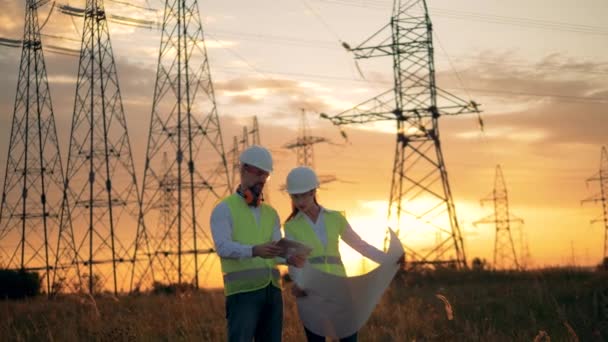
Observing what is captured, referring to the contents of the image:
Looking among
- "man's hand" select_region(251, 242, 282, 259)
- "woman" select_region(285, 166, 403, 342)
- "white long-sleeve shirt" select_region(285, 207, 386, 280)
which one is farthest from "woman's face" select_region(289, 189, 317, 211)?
"man's hand" select_region(251, 242, 282, 259)

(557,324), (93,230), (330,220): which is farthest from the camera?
(93,230)

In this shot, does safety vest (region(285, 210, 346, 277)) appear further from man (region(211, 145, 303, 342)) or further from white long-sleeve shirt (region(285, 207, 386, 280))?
man (region(211, 145, 303, 342))

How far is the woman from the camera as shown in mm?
7566

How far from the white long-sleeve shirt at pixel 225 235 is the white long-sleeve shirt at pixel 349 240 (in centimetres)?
63

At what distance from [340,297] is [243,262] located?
970mm

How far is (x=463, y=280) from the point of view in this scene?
24688 millimetres

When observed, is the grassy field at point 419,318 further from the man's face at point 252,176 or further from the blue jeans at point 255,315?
the man's face at point 252,176

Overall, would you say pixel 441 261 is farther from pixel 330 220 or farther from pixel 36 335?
pixel 330 220

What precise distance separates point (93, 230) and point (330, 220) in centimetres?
3042

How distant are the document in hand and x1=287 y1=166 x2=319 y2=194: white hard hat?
2.09 ft

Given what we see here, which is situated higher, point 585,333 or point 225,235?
point 225,235

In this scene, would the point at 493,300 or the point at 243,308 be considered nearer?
the point at 243,308

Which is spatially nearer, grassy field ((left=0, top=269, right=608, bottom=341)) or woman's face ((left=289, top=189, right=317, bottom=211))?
woman's face ((left=289, top=189, right=317, bottom=211))

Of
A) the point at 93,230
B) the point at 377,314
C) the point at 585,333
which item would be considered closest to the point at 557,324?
the point at 585,333
